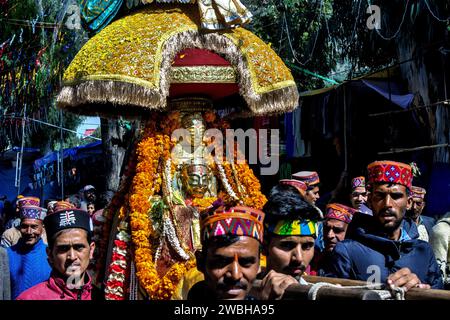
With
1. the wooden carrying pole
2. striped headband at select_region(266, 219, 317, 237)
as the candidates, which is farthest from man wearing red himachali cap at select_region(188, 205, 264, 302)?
the wooden carrying pole

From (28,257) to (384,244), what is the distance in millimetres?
3784

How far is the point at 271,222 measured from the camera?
4.02 m

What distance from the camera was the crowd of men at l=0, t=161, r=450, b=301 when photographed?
345 cm

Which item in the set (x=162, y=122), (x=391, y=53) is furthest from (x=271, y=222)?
(x=391, y=53)

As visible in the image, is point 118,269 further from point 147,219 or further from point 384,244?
point 384,244

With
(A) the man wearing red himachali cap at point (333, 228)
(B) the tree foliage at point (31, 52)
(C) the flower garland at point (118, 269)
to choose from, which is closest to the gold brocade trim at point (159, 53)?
(C) the flower garland at point (118, 269)

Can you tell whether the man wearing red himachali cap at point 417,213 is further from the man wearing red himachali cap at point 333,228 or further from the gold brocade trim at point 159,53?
the gold brocade trim at point 159,53

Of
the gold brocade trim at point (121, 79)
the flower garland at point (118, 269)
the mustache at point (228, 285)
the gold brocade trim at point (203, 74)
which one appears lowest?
the flower garland at point (118, 269)

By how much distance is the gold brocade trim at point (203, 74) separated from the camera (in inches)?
276

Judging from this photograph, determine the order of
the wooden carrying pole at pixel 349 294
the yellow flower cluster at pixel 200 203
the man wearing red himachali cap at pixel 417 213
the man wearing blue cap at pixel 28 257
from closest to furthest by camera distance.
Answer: the wooden carrying pole at pixel 349 294 < the man wearing blue cap at pixel 28 257 < the yellow flower cluster at pixel 200 203 < the man wearing red himachali cap at pixel 417 213

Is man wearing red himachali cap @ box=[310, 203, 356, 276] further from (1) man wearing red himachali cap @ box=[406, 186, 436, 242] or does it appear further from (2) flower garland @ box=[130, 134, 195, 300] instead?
(1) man wearing red himachali cap @ box=[406, 186, 436, 242]

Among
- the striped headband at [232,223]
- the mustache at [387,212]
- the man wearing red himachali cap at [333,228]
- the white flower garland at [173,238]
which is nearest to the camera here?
the striped headband at [232,223]

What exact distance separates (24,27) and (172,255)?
12.2 metres

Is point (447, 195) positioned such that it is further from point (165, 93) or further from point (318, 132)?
point (165, 93)
